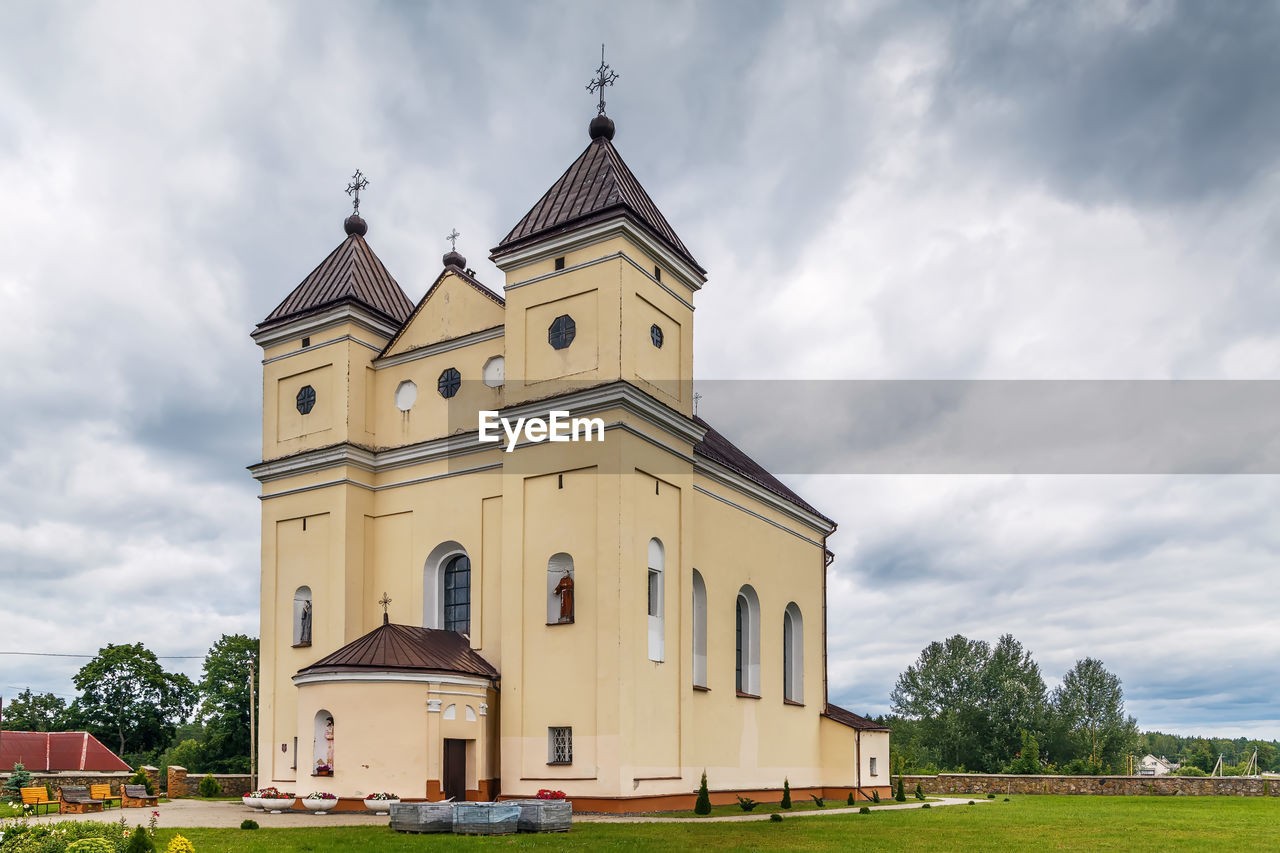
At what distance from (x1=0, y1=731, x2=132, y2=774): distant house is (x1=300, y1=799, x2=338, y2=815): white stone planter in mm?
29511

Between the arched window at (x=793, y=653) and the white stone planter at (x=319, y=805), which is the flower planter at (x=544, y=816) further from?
the arched window at (x=793, y=653)

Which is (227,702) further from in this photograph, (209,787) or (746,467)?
(746,467)

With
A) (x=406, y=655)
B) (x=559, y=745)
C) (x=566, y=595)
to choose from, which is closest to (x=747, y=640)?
(x=566, y=595)

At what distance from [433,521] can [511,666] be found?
16.9ft

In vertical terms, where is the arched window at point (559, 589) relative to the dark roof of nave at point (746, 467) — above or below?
below

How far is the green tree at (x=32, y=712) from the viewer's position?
60688 mm

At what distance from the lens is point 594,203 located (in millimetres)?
27375

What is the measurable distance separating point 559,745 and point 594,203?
42.8 ft

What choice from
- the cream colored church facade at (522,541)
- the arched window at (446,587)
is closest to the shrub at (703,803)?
the cream colored church facade at (522,541)

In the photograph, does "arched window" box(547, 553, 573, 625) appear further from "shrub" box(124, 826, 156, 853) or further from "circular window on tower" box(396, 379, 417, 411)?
"shrub" box(124, 826, 156, 853)

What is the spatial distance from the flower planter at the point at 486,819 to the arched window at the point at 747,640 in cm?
1514

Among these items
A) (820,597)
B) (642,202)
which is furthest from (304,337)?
(820,597)

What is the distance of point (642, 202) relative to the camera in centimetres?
2872

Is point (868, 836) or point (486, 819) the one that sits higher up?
point (486, 819)
